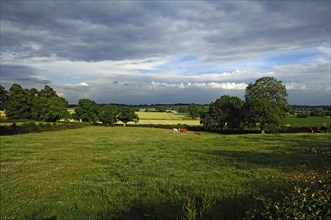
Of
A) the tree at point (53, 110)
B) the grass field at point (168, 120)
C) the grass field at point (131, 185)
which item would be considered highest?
the tree at point (53, 110)

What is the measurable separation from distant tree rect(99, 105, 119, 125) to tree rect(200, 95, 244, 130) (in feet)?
139

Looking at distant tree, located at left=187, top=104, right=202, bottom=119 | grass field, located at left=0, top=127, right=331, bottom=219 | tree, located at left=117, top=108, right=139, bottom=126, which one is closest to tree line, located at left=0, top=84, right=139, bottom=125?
tree, located at left=117, top=108, right=139, bottom=126

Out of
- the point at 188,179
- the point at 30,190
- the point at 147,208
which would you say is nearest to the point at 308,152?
the point at 188,179

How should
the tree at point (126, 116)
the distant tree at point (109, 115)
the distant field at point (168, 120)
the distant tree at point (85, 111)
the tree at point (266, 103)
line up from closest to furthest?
the tree at point (266, 103) < the distant field at point (168, 120) < the tree at point (126, 116) < the distant tree at point (85, 111) < the distant tree at point (109, 115)

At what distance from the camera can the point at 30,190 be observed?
1672cm

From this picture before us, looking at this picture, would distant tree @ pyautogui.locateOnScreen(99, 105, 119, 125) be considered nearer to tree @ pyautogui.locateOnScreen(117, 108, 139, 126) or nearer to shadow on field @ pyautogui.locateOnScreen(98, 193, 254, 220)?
tree @ pyautogui.locateOnScreen(117, 108, 139, 126)

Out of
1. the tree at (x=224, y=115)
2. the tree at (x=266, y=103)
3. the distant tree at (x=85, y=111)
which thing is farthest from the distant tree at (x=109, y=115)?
the tree at (x=266, y=103)

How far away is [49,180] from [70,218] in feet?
27.1

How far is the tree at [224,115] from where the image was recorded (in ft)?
334

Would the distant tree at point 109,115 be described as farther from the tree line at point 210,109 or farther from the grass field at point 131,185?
the grass field at point 131,185

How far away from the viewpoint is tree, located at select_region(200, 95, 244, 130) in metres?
102

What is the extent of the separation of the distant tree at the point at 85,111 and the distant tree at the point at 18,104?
60.4 feet

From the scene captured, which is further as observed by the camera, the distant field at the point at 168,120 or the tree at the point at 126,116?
the tree at the point at 126,116

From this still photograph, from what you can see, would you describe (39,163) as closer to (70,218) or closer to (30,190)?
(30,190)
